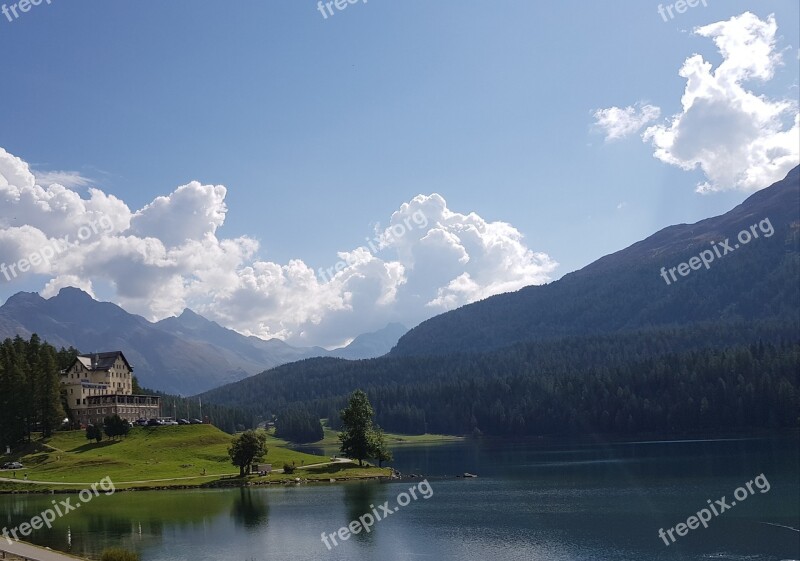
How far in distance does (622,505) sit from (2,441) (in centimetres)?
11454

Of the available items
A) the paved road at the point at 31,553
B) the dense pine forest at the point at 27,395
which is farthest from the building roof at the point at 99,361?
the paved road at the point at 31,553

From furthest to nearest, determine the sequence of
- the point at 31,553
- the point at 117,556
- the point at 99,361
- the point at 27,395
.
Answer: the point at 99,361 → the point at 27,395 → the point at 31,553 → the point at 117,556

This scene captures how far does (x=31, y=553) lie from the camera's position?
5484 centimetres

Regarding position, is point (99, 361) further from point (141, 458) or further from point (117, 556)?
point (117, 556)

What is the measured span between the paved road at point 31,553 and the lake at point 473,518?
298 inches

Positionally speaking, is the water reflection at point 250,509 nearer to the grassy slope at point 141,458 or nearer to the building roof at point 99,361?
the grassy slope at point 141,458

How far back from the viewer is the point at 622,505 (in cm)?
9344

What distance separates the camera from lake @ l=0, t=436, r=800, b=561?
6831 cm

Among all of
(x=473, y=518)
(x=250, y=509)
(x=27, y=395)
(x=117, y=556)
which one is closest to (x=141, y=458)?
(x=27, y=395)

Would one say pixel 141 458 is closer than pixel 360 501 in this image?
No

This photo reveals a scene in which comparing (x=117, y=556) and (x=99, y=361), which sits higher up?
(x=99, y=361)

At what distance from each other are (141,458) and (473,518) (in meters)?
74.5

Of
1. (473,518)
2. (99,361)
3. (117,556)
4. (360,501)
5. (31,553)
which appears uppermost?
(99,361)

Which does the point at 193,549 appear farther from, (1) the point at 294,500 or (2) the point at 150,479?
(2) the point at 150,479
